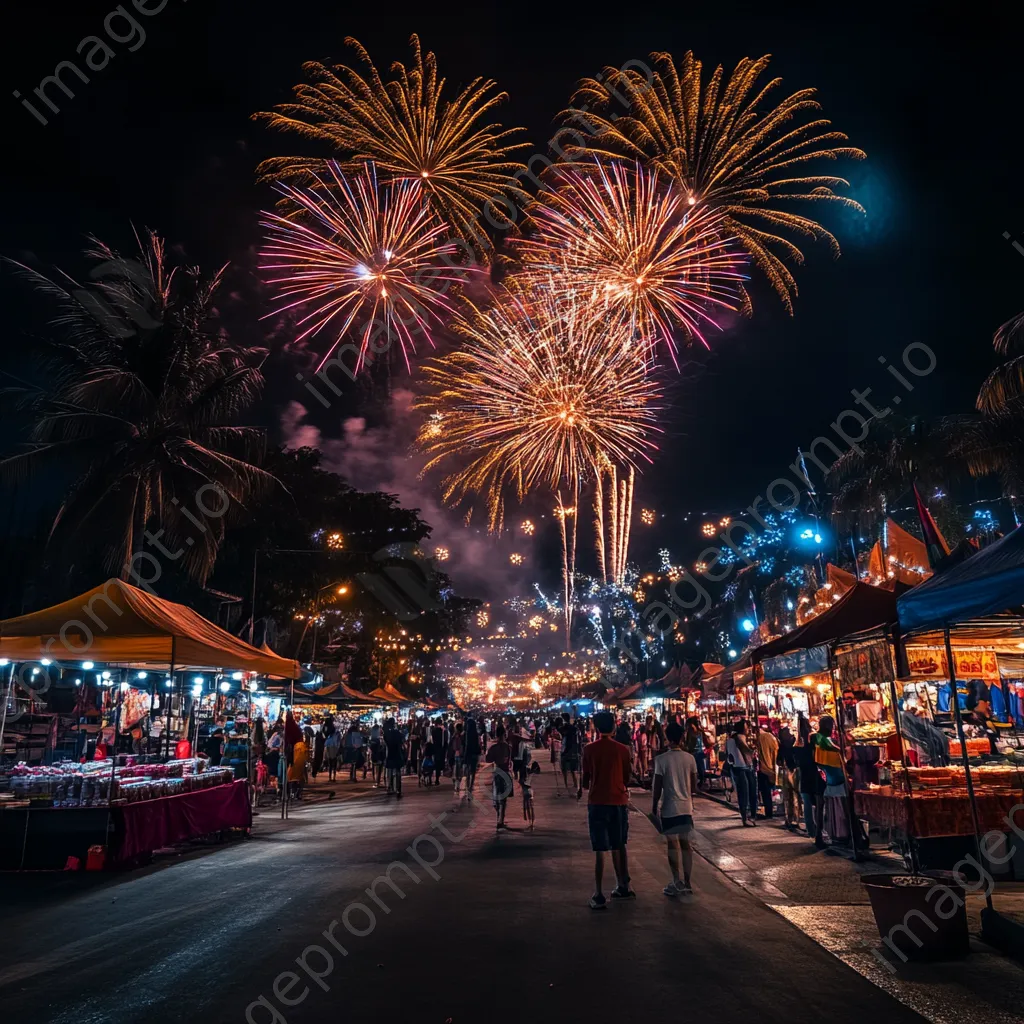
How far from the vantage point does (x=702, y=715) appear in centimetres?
3422

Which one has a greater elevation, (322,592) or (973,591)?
(322,592)

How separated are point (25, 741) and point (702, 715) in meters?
26.0

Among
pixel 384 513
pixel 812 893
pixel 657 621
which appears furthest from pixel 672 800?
pixel 657 621

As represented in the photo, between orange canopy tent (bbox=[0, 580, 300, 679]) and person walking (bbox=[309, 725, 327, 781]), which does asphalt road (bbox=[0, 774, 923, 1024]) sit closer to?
orange canopy tent (bbox=[0, 580, 300, 679])

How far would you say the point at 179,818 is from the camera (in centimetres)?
1198

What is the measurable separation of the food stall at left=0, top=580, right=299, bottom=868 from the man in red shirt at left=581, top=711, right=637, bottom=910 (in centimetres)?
667

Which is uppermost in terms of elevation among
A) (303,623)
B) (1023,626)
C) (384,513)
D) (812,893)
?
(384,513)

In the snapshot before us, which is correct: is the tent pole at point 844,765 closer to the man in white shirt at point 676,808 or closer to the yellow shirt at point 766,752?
the yellow shirt at point 766,752

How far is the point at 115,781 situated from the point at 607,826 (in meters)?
7.09

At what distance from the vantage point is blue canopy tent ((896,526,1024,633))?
21.9ft

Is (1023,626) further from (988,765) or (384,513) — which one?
(384,513)

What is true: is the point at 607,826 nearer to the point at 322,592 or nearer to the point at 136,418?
the point at 136,418

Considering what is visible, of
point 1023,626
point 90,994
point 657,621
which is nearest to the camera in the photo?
point 90,994

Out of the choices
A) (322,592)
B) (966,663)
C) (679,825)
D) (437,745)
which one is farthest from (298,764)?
(322,592)
